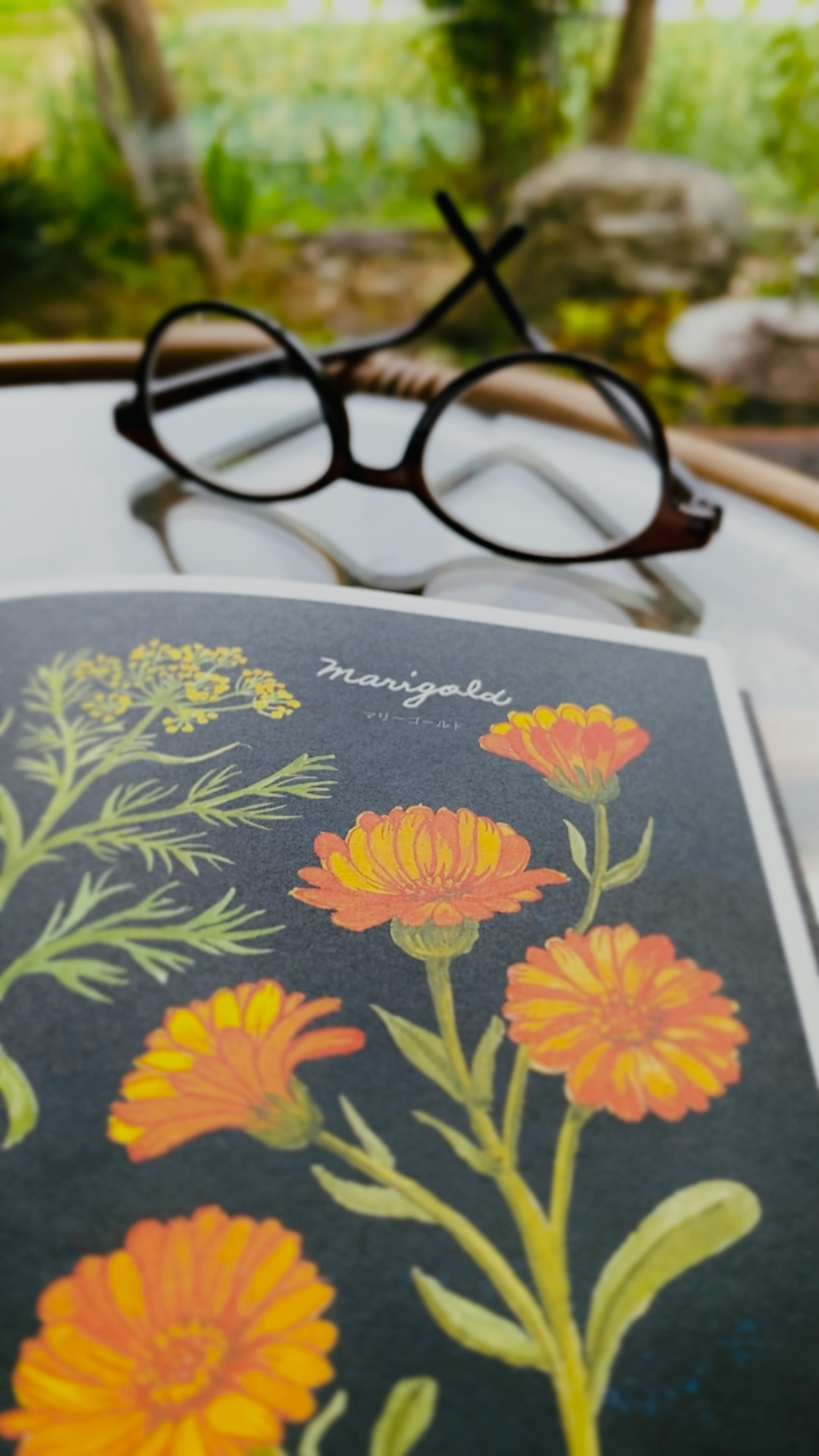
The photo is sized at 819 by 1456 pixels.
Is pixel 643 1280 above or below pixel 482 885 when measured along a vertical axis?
below

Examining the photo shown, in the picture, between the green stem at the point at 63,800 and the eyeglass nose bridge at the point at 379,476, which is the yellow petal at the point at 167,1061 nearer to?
the green stem at the point at 63,800

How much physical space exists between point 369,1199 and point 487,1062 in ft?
0.16

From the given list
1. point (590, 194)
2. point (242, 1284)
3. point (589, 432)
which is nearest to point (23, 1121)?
point (242, 1284)

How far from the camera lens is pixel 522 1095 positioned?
11.7 inches

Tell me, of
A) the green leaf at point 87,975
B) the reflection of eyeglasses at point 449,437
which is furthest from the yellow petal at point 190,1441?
the reflection of eyeglasses at point 449,437

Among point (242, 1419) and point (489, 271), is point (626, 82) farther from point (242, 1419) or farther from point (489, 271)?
point (242, 1419)

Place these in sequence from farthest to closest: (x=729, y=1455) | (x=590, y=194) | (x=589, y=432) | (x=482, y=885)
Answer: (x=590, y=194), (x=589, y=432), (x=482, y=885), (x=729, y=1455)

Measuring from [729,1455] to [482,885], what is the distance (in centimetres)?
16

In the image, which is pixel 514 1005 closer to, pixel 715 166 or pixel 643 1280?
pixel 643 1280

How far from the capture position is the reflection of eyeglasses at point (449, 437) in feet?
1.67

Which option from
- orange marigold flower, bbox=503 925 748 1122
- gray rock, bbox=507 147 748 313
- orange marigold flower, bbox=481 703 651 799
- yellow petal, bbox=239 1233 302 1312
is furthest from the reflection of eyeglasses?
gray rock, bbox=507 147 748 313

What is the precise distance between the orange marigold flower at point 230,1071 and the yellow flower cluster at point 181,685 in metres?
0.13

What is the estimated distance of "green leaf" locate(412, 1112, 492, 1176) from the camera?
281 millimetres

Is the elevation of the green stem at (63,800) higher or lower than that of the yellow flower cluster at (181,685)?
lower
